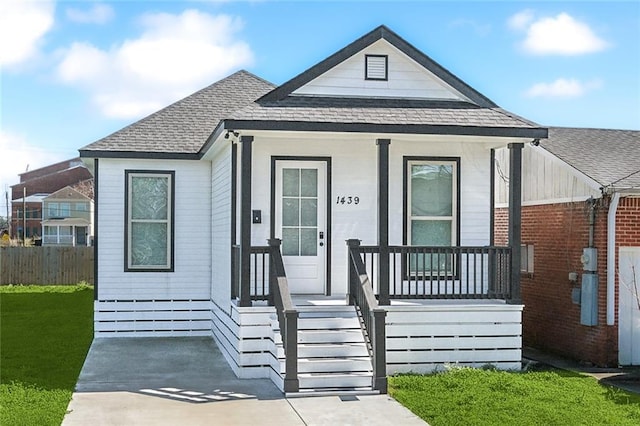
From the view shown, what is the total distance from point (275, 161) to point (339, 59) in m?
1.82

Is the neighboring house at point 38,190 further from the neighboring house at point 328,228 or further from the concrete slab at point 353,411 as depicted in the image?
the concrete slab at point 353,411

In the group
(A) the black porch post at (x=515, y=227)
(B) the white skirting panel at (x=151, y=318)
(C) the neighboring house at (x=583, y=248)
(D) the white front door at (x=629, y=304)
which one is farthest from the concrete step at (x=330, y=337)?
(B) the white skirting panel at (x=151, y=318)

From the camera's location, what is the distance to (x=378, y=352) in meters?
9.92

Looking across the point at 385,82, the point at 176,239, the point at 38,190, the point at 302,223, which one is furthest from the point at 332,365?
the point at 38,190

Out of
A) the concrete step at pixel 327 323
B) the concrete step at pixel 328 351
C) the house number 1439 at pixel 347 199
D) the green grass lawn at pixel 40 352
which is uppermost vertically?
the house number 1439 at pixel 347 199

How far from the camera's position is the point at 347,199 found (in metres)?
12.5

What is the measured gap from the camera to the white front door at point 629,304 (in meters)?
12.4

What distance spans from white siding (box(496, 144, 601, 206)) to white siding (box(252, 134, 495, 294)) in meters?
1.60

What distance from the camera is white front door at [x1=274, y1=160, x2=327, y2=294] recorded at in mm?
12398

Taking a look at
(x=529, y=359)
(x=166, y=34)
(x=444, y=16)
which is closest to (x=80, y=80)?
(x=166, y=34)

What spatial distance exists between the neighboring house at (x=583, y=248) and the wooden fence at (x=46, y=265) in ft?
57.6

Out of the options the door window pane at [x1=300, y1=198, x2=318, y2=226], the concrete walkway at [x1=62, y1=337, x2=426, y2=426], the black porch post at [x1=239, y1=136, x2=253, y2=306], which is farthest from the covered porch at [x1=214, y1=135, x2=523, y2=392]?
the door window pane at [x1=300, y1=198, x2=318, y2=226]

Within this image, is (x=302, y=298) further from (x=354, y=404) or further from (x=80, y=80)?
(x=80, y=80)

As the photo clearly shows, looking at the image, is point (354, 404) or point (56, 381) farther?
point (56, 381)
